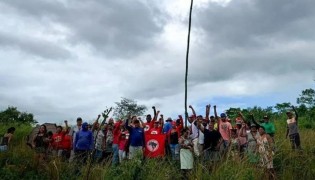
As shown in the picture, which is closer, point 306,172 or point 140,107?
point 306,172

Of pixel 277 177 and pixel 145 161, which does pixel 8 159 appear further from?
pixel 277 177

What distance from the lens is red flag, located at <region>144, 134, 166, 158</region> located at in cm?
1405

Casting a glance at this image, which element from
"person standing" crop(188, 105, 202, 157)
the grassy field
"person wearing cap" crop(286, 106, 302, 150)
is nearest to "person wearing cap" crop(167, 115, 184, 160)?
"person standing" crop(188, 105, 202, 157)

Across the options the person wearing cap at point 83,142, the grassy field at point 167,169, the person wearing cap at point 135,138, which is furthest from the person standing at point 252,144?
the person wearing cap at point 83,142

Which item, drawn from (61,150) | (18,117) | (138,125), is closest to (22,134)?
(61,150)

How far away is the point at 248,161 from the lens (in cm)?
1120

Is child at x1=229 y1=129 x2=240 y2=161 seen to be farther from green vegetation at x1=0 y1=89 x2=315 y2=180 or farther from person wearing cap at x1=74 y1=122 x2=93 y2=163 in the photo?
person wearing cap at x1=74 y1=122 x2=93 y2=163

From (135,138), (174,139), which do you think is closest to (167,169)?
(135,138)

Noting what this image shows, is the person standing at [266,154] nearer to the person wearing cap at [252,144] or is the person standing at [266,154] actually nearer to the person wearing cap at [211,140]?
the person wearing cap at [252,144]

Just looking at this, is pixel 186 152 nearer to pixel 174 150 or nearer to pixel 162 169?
pixel 174 150

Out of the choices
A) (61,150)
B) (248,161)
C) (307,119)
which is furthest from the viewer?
(307,119)

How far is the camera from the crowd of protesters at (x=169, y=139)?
1295 centimetres

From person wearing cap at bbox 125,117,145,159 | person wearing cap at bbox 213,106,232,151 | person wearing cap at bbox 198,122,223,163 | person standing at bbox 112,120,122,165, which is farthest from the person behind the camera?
person standing at bbox 112,120,122,165

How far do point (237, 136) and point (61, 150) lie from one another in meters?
6.05
